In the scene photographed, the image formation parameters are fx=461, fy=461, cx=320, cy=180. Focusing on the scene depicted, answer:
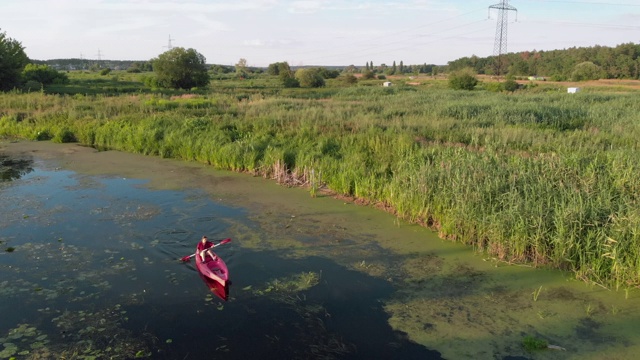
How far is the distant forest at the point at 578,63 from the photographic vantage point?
6172cm

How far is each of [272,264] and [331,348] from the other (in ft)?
7.01

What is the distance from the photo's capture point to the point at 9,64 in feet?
89.2

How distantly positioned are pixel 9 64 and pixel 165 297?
28415 millimetres

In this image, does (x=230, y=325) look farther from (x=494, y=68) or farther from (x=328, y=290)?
(x=494, y=68)

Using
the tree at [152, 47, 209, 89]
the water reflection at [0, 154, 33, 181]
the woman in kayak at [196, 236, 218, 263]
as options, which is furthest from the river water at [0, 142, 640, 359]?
the tree at [152, 47, 209, 89]

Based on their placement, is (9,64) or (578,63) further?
(578,63)

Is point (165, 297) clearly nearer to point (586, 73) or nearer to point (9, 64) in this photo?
point (9, 64)

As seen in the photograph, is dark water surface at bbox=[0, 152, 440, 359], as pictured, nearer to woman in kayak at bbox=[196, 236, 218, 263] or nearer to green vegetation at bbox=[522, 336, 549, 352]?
woman in kayak at bbox=[196, 236, 218, 263]

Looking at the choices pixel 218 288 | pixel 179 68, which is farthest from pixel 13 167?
pixel 179 68

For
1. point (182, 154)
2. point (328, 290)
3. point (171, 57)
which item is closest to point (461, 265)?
point (328, 290)

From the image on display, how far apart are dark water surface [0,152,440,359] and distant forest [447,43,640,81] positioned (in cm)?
6348

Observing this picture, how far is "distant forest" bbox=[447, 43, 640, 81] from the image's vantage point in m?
61.7

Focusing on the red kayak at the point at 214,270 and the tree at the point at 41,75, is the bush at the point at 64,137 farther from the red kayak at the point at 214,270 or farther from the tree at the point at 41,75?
the tree at the point at 41,75

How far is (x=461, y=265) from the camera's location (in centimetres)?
651
